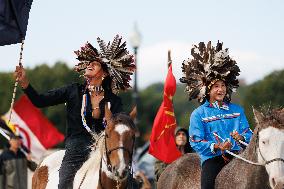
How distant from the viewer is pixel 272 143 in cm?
936

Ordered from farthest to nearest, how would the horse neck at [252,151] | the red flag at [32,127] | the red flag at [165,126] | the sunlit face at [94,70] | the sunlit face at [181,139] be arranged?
the red flag at [32,127] < the sunlit face at [181,139] < the red flag at [165,126] < the sunlit face at [94,70] < the horse neck at [252,151]

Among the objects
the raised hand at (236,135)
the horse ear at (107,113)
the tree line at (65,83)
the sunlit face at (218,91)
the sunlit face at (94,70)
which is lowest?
the raised hand at (236,135)

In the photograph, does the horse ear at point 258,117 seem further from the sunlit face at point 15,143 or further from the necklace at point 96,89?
the sunlit face at point 15,143

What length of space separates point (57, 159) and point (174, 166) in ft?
6.89

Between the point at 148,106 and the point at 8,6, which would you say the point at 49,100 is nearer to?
the point at 8,6

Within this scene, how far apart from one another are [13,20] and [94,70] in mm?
1249

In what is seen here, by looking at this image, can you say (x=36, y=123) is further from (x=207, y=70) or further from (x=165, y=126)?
(x=207, y=70)

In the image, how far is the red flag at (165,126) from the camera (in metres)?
14.3

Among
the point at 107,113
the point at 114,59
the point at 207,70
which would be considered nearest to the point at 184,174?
the point at 207,70

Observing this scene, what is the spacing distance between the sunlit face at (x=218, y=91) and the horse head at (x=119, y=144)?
1702 mm

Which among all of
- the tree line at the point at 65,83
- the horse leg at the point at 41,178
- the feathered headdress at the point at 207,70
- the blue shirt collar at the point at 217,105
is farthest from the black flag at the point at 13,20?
the tree line at the point at 65,83

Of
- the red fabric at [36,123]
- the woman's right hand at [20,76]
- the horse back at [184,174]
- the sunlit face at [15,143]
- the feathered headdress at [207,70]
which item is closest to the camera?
the woman's right hand at [20,76]

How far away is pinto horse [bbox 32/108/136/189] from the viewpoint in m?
9.35

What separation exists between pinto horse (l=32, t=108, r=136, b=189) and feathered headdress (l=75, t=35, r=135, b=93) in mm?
1107
